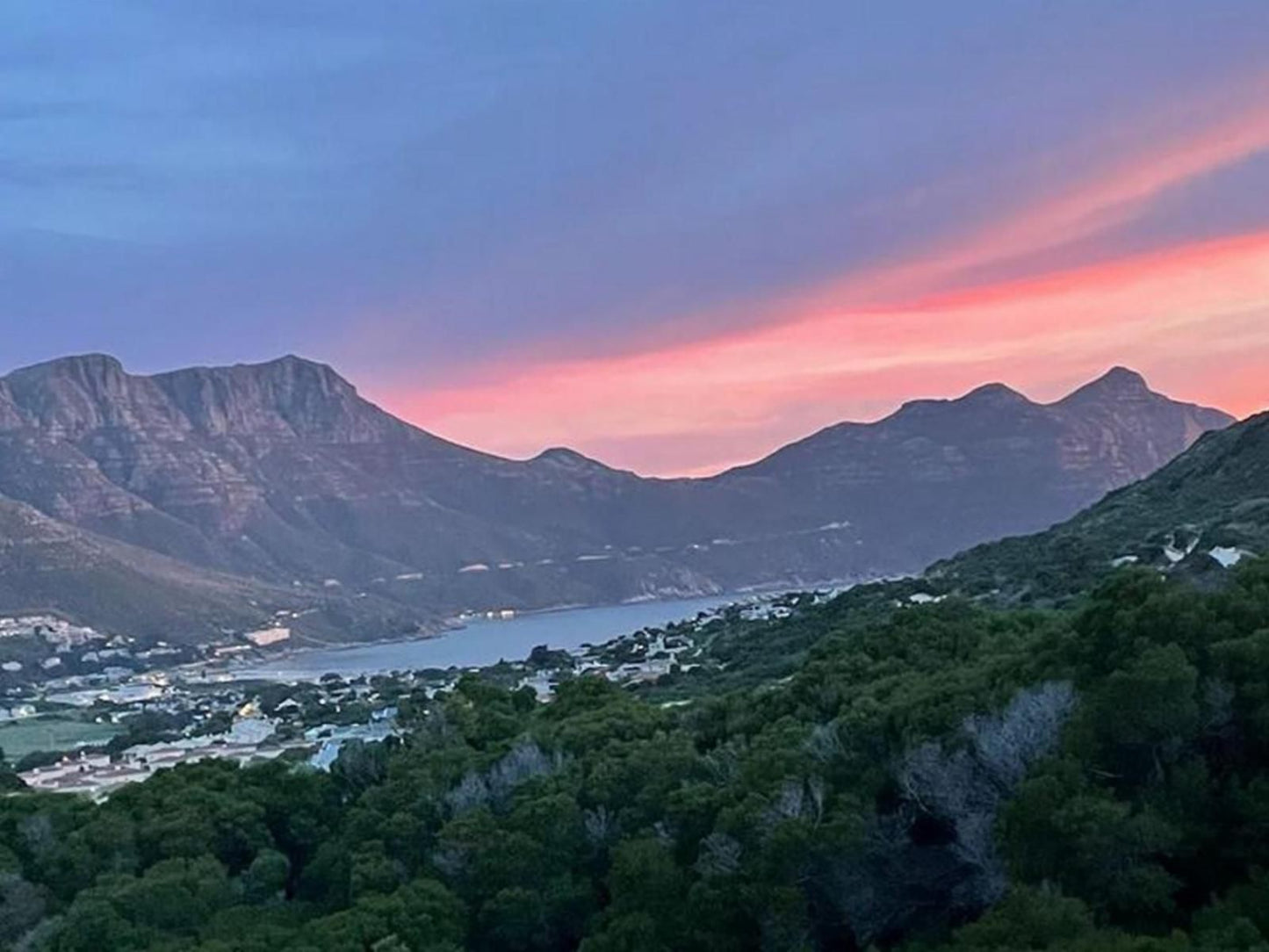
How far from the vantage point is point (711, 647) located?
1967 inches

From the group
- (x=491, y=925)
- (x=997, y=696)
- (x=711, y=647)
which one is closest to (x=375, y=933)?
(x=491, y=925)

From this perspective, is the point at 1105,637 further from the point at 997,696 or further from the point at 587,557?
the point at 587,557

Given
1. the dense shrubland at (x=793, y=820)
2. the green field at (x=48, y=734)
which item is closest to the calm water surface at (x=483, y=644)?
the green field at (x=48, y=734)

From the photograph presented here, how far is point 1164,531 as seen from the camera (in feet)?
140

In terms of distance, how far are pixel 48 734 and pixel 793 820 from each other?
5629 cm

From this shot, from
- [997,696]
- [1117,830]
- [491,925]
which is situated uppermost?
[997,696]

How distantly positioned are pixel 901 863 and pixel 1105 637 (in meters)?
3.50

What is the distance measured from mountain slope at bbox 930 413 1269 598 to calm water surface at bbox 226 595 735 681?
109ft

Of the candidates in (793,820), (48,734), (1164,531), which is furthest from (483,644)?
(793,820)

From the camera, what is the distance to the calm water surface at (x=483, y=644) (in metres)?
96.2

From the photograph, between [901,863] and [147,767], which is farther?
[147,767]

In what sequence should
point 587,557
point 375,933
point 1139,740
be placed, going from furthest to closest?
point 587,557
point 375,933
point 1139,740

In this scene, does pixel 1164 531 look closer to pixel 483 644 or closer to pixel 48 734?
pixel 48 734

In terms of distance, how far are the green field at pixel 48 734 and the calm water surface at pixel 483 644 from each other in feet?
59.3
